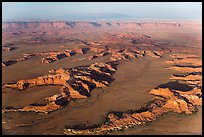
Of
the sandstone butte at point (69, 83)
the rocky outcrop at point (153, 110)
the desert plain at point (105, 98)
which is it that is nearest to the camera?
the rocky outcrop at point (153, 110)

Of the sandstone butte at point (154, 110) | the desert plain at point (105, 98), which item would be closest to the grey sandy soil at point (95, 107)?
the desert plain at point (105, 98)

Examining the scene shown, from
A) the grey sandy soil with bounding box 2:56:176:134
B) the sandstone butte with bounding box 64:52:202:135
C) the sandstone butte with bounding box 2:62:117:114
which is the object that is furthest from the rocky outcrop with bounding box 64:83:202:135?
the sandstone butte with bounding box 2:62:117:114

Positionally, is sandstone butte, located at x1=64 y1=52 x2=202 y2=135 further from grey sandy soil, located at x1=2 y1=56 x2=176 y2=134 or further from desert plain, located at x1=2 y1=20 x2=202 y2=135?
grey sandy soil, located at x1=2 y1=56 x2=176 y2=134

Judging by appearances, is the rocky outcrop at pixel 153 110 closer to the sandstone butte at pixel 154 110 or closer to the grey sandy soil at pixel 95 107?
the sandstone butte at pixel 154 110

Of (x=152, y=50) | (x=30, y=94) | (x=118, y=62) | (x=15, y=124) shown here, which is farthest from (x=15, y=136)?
(x=152, y=50)

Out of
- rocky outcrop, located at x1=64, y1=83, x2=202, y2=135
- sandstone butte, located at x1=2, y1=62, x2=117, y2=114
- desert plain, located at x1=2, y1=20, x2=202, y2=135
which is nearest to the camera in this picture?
rocky outcrop, located at x1=64, y1=83, x2=202, y2=135

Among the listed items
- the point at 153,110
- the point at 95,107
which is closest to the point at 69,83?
the point at 95,107

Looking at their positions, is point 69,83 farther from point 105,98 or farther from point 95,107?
point 95,107
